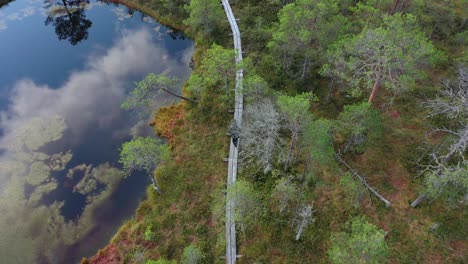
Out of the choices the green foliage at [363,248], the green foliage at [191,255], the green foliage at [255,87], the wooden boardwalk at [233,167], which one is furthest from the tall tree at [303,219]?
the green foliage at [255,87]

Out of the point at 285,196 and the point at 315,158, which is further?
the point at 315,158

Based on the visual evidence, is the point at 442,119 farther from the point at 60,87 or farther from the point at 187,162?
the point at 60,87

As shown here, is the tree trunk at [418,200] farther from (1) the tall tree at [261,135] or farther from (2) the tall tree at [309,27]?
(2) the tall tree at [309,27]

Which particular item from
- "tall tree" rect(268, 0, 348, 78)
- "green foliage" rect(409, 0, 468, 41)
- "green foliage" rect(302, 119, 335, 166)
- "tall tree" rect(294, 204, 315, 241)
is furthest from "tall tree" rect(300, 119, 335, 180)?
"green foliage" rect(409, 0, 468, 41)

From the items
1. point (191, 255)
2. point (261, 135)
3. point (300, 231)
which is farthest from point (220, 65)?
point (191, 255)

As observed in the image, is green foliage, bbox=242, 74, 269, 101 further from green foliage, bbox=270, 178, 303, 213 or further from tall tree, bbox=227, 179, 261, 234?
tall tree, bbox=227, 179, 261, 234

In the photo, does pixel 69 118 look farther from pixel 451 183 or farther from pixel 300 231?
pixel 451 183
